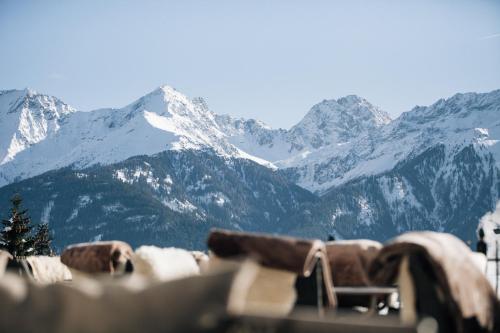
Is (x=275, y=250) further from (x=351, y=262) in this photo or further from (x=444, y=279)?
(x=351, y=262)

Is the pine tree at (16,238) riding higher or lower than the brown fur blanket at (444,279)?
lower

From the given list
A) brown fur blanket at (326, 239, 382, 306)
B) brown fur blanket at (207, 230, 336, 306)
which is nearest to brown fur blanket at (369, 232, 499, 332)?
brown fur blanket at (207, 230, 336, 306)

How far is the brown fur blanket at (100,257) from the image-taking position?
14.1m

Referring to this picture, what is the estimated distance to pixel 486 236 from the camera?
18672 millimetres

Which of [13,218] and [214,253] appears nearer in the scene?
[214,253]

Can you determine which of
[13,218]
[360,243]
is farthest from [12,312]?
[13,218]

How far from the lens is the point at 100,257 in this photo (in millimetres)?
14320

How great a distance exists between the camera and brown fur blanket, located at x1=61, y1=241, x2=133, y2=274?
14125mm

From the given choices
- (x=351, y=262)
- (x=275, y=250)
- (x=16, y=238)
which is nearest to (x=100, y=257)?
(x=351, y=262)

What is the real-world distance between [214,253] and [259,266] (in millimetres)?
628

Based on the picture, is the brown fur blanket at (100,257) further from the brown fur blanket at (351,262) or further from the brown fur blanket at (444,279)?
the brown fur blanket at (444,279)

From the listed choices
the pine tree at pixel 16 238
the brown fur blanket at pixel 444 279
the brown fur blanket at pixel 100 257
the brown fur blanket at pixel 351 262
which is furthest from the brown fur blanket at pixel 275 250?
the pine tree at pixel 16 238

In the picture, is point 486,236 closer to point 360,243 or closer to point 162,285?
point 360,243

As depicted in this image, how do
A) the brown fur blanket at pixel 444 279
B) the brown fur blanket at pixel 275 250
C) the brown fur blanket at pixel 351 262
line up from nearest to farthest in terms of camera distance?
the brown fur blanket at pixel 444 279, the brown fur blanket at pixel 275 250, the brown fur blanket at pixel 351 262
